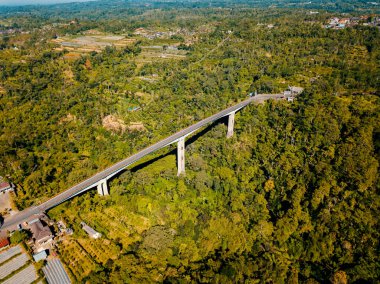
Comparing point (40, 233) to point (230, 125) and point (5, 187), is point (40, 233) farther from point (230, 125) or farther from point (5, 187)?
point (230, 125)

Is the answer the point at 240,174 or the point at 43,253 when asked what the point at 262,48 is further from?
the point at 43,253

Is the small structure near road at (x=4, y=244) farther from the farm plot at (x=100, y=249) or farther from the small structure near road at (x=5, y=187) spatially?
the small structure near road at (x=5, y=187)

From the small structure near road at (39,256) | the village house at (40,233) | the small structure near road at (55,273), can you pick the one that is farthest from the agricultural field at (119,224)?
the small structure near road at (39,256)

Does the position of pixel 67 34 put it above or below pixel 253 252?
above

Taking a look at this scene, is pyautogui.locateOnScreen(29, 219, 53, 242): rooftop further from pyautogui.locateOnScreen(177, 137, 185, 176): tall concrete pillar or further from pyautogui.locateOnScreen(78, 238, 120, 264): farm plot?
pyautogui.locateOnScreen(177, 137, 185, 176): tall concrete pillar

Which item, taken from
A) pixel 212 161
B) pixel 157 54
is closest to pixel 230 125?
pixel 212 161

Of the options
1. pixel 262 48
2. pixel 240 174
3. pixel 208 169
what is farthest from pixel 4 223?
pixel 262 48

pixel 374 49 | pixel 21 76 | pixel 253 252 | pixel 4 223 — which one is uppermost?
pixel 374 49
